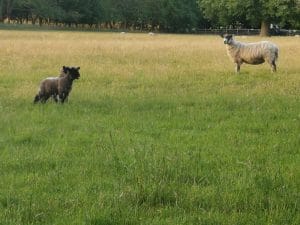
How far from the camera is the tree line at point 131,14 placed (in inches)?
3666

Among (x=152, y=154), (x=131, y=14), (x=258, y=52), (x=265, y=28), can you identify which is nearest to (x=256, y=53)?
(x=258, y=52)

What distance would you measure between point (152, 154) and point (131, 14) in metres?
102

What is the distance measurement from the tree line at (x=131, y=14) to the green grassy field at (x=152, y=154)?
71919mm

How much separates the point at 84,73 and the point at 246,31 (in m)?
86.5

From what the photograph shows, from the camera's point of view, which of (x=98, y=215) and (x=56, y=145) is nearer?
(x=98, y=215)

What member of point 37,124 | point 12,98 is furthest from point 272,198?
point 12,98

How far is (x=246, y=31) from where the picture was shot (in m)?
104

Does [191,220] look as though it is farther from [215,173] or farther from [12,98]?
[12,98]

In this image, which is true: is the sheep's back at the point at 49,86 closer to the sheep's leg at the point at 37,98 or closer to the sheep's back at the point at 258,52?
the sheep's leg at the point at 37,98

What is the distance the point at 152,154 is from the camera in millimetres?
8398

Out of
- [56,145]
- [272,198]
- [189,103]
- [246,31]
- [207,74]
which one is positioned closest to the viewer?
[272,198]

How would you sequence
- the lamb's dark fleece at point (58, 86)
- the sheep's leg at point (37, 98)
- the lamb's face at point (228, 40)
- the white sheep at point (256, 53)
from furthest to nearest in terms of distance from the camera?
1. the lamb's face at point (228, 40)
2. the white sheep at point (256, 53)
3. the sheep's leg at point (37, 98)
4. the lamb's dark fleece at point (58, 86)

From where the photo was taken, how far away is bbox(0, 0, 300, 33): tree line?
306 feet

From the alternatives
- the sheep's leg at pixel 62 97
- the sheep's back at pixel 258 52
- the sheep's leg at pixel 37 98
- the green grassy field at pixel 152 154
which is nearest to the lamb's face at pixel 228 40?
the sheep's back at pixel 258 52
